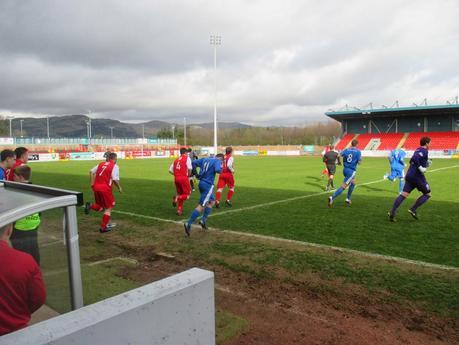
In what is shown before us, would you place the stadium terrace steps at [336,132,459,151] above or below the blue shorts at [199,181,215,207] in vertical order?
above

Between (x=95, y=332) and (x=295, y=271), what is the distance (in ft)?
13.7

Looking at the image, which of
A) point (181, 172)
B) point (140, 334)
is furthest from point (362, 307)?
point (181, 172)

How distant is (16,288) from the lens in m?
2.27

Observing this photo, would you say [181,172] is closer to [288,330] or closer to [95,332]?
[288,330]

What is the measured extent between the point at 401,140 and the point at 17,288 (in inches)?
2315

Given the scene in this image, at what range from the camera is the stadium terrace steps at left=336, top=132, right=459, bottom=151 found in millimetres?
49750

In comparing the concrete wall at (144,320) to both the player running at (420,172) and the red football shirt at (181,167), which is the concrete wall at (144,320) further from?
the red football shirt at (181,167)

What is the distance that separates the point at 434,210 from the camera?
10.5 m

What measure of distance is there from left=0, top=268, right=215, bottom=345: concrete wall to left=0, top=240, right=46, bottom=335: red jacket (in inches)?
Result: 22.6

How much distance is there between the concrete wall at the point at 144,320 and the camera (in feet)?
5.81

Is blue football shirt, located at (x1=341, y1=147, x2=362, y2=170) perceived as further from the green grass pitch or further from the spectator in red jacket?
the spectator in red jacket

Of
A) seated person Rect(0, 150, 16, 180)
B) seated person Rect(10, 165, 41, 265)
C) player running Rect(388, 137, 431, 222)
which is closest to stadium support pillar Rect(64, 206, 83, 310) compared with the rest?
seated person Rect(10, 165, 41, 265)

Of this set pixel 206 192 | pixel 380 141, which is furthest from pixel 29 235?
pixel 380 141

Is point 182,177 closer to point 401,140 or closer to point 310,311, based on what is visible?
point 310,311
